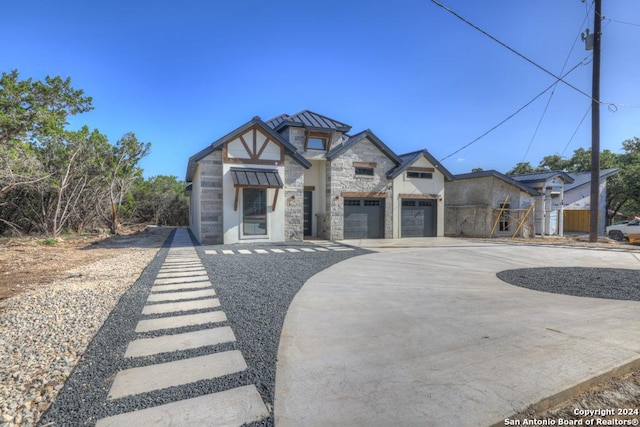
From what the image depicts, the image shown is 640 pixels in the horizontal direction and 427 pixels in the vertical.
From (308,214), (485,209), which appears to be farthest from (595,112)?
(308,214)

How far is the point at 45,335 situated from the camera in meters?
3.49

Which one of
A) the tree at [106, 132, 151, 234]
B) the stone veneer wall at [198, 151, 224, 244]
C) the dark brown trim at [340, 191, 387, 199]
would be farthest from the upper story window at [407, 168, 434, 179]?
the tree at [106, 132, 151, 234]

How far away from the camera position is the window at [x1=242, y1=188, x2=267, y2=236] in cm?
1293

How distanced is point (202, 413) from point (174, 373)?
27.3 inches

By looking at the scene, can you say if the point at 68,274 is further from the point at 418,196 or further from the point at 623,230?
the point at 623,230

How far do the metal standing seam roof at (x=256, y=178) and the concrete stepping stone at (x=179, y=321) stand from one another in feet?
27.5

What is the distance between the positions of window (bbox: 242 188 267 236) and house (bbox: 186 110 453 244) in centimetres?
4

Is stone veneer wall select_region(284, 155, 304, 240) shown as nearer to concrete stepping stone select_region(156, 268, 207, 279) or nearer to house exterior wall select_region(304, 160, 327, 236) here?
house exterior wall select_region(304, 160, 327, 236)

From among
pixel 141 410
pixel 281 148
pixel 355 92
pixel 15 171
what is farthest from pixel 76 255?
pixel 355 92

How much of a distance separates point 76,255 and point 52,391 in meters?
8.78

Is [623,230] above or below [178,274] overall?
above

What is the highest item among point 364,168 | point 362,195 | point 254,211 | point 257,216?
point 364,168

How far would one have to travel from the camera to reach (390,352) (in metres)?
3.12

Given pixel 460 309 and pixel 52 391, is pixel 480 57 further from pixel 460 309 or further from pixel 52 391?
pixel 52 391
